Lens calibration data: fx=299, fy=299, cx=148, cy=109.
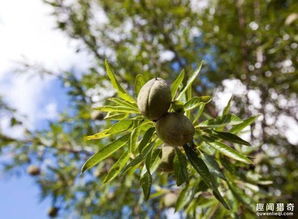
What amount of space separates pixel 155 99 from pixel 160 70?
8.47ft

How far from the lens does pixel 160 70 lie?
12.5 ft

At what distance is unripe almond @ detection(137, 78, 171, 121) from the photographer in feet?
4.15

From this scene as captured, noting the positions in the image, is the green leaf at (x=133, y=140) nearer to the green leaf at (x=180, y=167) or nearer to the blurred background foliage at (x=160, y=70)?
the green leaf at (x=180, y=167)

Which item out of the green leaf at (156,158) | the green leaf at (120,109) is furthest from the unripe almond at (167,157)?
the green leaf at (120,109)

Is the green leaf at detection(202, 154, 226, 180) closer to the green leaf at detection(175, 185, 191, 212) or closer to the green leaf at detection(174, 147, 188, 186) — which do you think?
the green leaf at detection(174, 147, 188, 186)

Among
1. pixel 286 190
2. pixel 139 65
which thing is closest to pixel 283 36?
pixel 139 65

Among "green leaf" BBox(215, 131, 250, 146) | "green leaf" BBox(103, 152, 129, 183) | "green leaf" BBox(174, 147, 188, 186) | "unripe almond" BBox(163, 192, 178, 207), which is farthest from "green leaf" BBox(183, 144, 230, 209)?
"unripe almond" BBox(163, 192, 178, 207)

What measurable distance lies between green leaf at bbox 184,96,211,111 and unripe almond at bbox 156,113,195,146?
0.33 feet

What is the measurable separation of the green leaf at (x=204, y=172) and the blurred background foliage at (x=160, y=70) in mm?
1940

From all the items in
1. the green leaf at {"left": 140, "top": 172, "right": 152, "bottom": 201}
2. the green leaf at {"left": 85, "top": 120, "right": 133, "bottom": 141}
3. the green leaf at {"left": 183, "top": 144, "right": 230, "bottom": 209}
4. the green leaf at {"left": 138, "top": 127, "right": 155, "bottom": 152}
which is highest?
the green leaf at {"left": 85, "top": 120, "right": 133, "bottom": 141}

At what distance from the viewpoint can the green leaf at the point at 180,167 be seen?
1391mm

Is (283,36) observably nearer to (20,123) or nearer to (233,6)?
(233,6)

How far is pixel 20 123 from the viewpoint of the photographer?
3744mm

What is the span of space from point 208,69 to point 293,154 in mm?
1985
